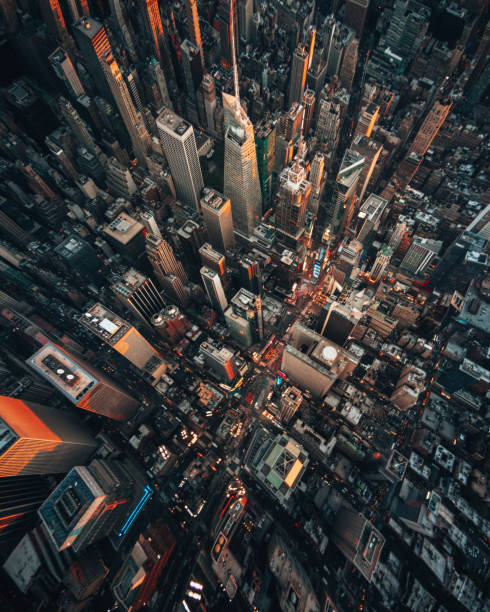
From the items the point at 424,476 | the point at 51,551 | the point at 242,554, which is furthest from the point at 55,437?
the point at 424,476

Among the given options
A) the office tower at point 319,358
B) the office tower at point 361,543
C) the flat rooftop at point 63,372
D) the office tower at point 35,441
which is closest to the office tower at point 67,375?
the flat rooftop at point 63,372

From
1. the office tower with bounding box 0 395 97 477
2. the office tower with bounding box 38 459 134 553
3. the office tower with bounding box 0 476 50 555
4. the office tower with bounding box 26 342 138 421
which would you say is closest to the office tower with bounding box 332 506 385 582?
the office tower with bounding box 38 459 134 553

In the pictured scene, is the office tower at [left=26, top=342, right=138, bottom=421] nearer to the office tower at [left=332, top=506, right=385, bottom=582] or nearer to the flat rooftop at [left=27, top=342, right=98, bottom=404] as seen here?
the flat rooftop at [left=27, top=342, right=98, bottom=404]

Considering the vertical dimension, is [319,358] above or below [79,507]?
above

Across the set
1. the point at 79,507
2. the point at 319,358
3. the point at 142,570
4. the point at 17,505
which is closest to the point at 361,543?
the point at 319,358

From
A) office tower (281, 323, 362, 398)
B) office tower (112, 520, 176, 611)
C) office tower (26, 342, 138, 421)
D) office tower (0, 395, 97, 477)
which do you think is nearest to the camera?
office tower (0, 395, 97, 477)

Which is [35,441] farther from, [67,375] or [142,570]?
[142,570]
